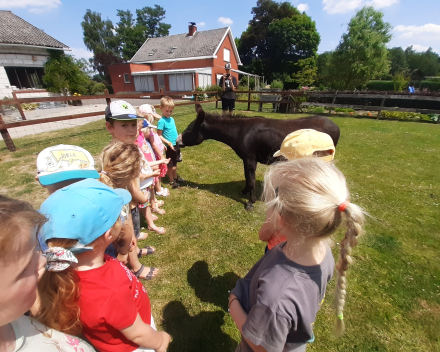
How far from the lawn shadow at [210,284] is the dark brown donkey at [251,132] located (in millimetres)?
1568

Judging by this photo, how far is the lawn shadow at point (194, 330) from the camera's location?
2002 mm

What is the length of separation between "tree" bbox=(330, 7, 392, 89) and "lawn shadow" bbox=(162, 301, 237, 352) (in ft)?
92.1

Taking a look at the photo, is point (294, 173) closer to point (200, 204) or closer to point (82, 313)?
point (82, 313)

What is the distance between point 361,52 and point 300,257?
29.7m

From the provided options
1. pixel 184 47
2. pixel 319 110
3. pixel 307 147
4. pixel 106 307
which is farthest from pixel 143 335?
pixel 184 47

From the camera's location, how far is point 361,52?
75.3 ft

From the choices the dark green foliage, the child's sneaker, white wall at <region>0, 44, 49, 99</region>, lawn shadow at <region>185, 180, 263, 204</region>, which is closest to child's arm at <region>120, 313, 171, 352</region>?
lawn shadow at <region>185, 180, 263, 204</region>

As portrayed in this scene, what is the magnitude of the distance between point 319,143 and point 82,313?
2.03 m

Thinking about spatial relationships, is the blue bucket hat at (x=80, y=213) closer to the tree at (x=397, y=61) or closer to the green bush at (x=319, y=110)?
the green bush at (x=319, y=110)

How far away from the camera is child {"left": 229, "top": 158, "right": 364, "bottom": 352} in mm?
962

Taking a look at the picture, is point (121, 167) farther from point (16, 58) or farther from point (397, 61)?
point (397, 61)

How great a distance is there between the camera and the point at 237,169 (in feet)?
19.0

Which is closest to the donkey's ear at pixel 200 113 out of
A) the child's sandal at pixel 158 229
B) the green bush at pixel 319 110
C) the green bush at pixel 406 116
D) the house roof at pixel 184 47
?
the child's sandal at pixel 158 229

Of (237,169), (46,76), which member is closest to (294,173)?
(237,169)
